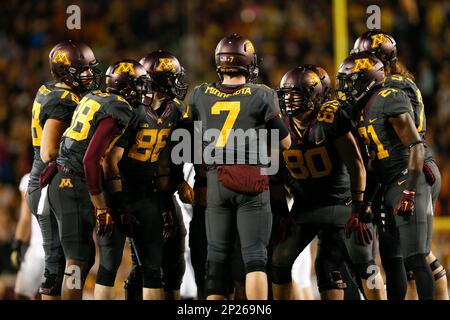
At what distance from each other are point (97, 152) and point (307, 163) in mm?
1296

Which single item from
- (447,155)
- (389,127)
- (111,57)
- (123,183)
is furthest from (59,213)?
(111,57)

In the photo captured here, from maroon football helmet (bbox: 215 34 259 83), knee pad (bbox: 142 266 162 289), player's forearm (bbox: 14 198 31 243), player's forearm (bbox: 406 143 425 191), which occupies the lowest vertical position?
knee pad (bbox: 142 266 162 289)

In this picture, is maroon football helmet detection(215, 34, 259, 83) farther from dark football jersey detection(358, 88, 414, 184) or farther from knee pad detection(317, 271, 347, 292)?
knee pad detection(317, 271, 347, 292)

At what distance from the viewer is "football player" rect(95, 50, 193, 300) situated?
553cm

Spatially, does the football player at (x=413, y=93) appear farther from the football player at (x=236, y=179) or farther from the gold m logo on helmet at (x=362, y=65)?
the football player at (x=236, y=179)

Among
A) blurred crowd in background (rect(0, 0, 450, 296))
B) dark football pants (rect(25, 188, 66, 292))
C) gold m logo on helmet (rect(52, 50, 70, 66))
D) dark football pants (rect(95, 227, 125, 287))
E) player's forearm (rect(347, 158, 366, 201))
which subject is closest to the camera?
dark football pants (rect(95, 227, 125, 287))

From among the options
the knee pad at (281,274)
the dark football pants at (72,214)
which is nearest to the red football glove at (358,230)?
the knee pad at (281,274)

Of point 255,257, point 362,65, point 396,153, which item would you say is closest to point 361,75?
point 362,65

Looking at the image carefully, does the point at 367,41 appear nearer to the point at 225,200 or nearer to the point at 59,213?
the point at 225,200

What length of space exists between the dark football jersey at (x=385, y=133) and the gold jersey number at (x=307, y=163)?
0.28 metres

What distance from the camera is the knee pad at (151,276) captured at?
5574mm

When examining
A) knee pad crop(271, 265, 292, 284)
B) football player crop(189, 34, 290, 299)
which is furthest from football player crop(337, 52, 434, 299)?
knee pad crop(271, 265, 292, 284)

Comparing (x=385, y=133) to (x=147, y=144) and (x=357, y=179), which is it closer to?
(x=357, y=179)

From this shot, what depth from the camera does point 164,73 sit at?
5762 millimetres
